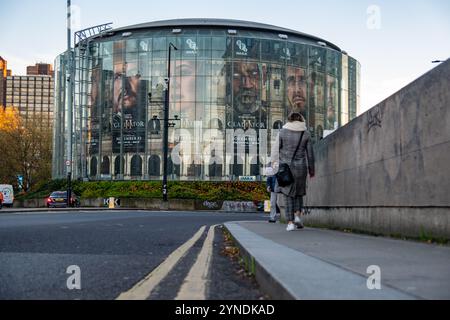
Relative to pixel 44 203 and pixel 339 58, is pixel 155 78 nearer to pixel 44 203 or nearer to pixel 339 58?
pixel 44 203

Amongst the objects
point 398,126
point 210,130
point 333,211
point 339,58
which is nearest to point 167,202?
point 210,130

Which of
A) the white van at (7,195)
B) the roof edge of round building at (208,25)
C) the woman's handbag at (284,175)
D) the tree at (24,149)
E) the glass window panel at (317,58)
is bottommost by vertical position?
the white van at (7,195)

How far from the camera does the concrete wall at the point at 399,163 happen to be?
625 cm

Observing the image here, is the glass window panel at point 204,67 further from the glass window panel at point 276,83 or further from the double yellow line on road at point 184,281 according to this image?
the double yellow line on road at point 184,281

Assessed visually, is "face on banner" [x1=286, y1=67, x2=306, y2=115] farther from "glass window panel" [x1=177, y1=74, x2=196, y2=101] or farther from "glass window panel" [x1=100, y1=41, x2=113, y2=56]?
"glass window panel" [x1=100, y1=41, x2=113, y2=56]

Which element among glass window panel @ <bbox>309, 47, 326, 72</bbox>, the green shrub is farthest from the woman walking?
glass window panel @ <bbox>309, 47, 326, 72</bbox>

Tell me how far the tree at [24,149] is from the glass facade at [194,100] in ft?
49.0

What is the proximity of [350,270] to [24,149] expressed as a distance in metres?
63.4

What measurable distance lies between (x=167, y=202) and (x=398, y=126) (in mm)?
32232

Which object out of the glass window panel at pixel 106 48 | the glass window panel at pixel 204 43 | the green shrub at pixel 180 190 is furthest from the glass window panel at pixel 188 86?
the green shrub at pixel 180 190

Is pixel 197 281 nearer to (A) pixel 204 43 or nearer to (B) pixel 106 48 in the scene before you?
(A) pixel 204 43

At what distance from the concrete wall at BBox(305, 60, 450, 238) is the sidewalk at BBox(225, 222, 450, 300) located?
613 millimetres

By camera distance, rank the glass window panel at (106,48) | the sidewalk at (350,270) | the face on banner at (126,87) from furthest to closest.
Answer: the glass window panel at (106,48) < the face on banner at (126,87) < the sidewalk at (350,270)

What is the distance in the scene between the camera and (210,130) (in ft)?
152
